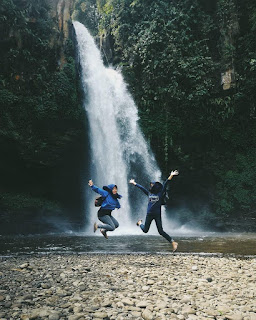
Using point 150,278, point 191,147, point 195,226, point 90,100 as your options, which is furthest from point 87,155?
point 150,278

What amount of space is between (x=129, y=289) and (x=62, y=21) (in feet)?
52.0

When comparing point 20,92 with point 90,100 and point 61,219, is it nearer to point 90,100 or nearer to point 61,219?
point 90,100

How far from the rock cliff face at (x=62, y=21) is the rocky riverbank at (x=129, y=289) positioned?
41.5ft

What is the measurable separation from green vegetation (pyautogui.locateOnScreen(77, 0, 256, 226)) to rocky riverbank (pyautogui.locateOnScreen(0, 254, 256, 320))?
37.7 ft

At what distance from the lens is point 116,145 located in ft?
54.5

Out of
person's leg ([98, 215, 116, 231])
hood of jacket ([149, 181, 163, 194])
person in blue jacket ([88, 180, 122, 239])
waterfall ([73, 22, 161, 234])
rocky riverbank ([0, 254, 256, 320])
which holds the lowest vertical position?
rocky riverbank ([0, 254, 256, 320])

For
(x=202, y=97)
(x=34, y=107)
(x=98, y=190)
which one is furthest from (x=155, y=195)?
(x=202, y=97)

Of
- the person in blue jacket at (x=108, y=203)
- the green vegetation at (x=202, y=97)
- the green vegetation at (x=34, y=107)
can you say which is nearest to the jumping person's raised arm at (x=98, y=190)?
the person in blue jacket at (x=108, y=203)

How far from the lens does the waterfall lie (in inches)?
638

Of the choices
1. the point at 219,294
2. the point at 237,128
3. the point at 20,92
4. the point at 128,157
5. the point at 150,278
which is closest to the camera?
the point at 219,294

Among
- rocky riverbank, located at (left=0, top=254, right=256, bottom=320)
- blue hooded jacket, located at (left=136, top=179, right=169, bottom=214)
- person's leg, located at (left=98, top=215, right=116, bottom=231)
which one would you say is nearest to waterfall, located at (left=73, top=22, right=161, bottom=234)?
person's leg, located at (left=98, top=215, right=116, bottom=231)

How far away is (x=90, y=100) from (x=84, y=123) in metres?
→ 1.42

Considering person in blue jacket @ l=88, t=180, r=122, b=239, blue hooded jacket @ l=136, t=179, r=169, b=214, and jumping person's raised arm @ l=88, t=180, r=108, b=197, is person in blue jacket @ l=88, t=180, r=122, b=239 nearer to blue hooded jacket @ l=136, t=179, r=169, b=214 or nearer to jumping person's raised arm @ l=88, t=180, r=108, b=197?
jumping person's raised arm @ l=88, t=180, r=108, b=197

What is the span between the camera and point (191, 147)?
58.1ft
